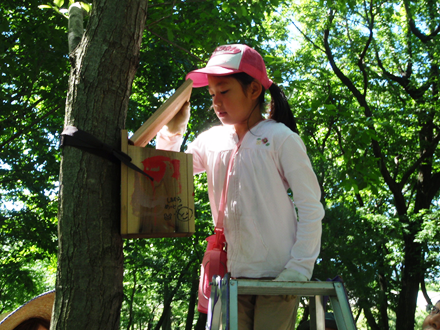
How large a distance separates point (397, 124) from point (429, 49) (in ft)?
7.36

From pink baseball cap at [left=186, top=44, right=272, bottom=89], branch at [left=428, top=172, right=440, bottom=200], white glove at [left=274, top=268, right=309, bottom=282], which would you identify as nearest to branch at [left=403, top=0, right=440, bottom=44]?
branch at [left=428, top=172, right=440, bottom=200]

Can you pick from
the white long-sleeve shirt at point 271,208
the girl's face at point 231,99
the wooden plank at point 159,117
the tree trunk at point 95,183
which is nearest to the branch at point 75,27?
the tree trunk at point 95,183

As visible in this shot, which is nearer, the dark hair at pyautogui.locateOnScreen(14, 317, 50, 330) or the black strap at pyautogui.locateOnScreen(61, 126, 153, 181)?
the black strap at pyautogui.locateOnScreen(61, 126, 153, 181)

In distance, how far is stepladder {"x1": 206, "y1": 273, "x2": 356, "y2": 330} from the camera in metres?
1.50

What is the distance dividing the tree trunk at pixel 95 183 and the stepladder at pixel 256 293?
0.46 m

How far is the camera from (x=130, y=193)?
1.91 m

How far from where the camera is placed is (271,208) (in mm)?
1988

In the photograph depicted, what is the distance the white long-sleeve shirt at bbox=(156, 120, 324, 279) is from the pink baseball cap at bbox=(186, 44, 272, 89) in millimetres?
307

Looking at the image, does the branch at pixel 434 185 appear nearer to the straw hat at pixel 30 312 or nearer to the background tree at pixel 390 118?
the background tree at pixel 390 118

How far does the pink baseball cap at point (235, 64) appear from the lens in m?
2.18

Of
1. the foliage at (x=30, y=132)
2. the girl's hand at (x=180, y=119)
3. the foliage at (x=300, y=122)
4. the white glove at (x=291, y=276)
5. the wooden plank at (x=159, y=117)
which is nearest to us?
the white glove at (x=291, y=276)

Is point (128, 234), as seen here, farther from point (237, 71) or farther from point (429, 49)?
point (429, 49)

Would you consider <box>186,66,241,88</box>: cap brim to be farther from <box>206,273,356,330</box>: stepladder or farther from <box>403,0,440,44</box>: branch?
<box>403,0,440,44</box>: branch

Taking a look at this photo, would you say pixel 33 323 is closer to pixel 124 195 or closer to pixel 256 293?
pixel 124 195
